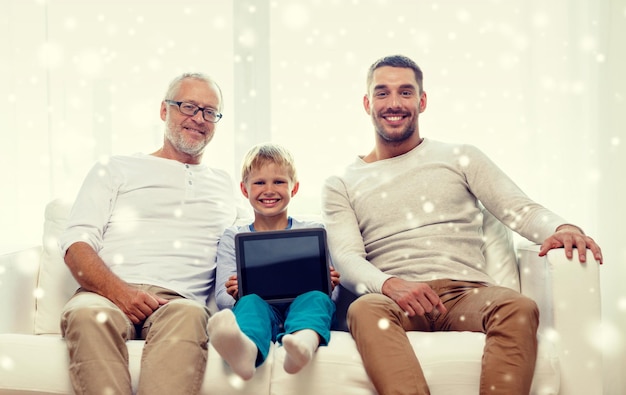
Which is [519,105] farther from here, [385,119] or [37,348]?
[37,348]

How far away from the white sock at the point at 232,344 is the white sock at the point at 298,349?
0.08 meters

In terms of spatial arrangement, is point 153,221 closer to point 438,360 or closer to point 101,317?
point 101,317

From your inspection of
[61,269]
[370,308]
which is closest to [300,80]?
[61,269]

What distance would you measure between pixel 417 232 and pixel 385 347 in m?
0.52

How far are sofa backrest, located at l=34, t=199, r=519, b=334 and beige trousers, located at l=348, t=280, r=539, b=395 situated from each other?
1.07ft

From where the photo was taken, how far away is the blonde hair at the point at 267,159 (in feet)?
6.28

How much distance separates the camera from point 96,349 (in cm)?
144

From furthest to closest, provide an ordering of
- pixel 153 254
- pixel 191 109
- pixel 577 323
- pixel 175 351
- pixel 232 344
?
1. pixel 191 109
2. pixel 153 254
3. pixel 577 323
4. pixel 175 351
5. pixel 232 344

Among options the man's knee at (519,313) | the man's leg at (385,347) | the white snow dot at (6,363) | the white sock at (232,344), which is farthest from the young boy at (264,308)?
the white snow dot at (6,363)

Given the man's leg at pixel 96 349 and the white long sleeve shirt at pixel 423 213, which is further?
the white long sleeve shirt at pixel 423 213

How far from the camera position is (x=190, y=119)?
206cm

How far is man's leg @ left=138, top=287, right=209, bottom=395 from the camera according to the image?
1407mm

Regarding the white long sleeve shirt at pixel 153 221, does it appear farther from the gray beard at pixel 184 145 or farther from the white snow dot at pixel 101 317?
the white snow dot at pixel 101 317

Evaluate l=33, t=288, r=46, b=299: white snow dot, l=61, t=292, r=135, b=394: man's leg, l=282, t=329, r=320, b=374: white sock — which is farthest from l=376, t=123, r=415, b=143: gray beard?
l=33, t=288, r=46, b=299: white snow dot
